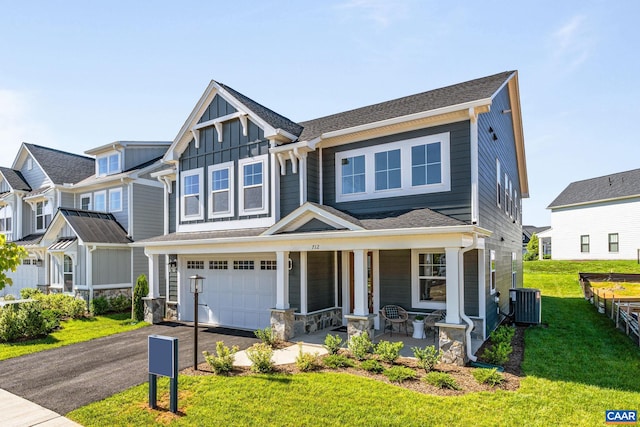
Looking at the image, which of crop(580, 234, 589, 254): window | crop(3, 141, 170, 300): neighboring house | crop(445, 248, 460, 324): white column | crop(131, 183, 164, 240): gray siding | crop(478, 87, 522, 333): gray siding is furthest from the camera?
crop(580, 234, 589, 254): window

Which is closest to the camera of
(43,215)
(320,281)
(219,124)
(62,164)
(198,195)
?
(320,281)

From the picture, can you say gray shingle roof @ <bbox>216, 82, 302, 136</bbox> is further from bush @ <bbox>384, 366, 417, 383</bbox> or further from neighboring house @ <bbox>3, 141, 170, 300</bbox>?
bush @ <bbox>384, 366, 417, 383</bbox>

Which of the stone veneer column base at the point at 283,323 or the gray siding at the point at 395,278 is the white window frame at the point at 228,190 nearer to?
the stone veneer column base at the point at 283,323

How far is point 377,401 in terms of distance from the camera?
6262mm

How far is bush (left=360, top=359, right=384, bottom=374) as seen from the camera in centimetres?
771

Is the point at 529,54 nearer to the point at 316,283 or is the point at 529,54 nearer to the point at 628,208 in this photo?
the point at 316,283

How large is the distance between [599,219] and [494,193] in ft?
83.4

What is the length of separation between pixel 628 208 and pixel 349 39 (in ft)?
96.8

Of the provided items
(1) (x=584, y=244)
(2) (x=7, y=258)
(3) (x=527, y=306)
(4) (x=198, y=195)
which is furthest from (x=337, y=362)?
(1) (x=584, y=244)

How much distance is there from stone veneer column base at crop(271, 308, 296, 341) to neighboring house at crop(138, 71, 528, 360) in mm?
39

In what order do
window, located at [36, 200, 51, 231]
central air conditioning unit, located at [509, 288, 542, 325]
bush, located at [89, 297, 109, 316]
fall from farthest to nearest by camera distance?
window, located at [36, 200, 51, 231]
bush, located at [89, 297, 109, 316]
central air conditioning unit, located at [509, 288, 542, 325]

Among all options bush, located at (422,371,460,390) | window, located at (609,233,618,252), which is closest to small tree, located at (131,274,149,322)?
bush, located at (422,371,460,390)

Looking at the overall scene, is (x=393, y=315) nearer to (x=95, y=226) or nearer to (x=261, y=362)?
(x=261, y=362)

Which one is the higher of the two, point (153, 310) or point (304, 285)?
point (304, 285)
